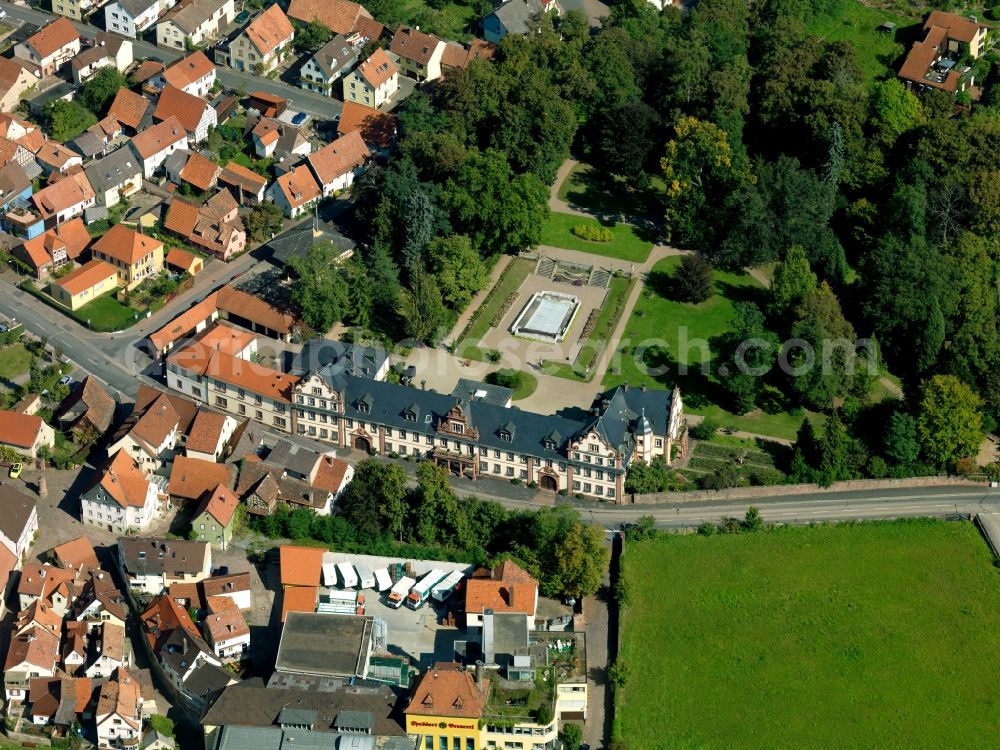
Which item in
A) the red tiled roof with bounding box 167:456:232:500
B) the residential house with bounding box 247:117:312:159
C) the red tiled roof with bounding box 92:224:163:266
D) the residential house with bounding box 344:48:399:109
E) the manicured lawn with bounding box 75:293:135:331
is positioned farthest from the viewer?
the residential house with bounding box 344:48:399:109

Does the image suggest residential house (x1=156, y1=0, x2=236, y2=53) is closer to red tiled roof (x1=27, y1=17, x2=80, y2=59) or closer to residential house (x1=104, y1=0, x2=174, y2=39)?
residential house (x1=104, y1=0, x2=174, y2=39)

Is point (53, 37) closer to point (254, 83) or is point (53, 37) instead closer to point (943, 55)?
point (254, 83)

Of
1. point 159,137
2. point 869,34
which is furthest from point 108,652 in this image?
point 869,34

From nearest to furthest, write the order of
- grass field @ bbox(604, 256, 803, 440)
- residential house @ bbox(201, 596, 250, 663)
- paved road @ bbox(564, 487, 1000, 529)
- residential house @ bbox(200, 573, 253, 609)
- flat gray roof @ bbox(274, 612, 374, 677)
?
1. flat gray roof @ bbox(274, 612, 374, 677)
2. residential house @ bbox(201, 596, 250, 663)
3. residential house @ bbox(200, 573, 253, 609)
4. paved road @ bbox(564, 487, 1000, 529)
5. grass field @ bbox(604, 256, 803, 440)

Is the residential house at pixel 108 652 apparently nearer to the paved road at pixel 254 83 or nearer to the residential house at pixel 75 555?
the residential house at pixel 75 555

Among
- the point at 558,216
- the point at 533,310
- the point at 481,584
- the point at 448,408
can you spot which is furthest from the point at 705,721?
the point at 558,216

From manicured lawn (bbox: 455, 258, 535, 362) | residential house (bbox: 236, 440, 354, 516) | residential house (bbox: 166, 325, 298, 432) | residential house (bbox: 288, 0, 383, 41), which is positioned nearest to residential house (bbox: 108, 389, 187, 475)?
residential house (bbox: 166, 325, 298, 432)
